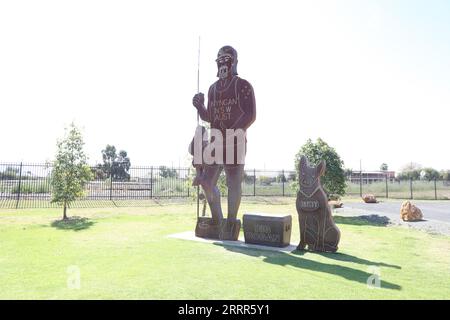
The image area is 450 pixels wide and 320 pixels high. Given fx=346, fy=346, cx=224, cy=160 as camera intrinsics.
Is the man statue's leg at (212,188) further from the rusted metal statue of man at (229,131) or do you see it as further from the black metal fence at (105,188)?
the black metal fence at (105,188)

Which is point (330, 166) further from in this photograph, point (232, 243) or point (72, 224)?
point (72, 224)

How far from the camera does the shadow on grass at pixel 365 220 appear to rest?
12.1 meters

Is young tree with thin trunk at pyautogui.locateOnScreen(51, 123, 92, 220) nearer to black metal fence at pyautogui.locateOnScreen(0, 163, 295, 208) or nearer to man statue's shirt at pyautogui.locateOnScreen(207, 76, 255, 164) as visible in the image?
black metal fence at pyautogui.locateOnScreen(0, 163, 295, 208)

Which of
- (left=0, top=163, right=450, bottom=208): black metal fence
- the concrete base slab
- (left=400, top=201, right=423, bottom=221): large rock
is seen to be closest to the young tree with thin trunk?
(left=0, top=163, right=450, bottom=208): black metal fence

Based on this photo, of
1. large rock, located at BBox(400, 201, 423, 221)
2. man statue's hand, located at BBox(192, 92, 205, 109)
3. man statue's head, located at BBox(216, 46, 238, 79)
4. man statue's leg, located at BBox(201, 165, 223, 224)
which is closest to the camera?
man statue's head, located at BBox(216, 46, 238, 79)

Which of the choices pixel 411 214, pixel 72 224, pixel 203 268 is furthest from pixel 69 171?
pixel 411 214

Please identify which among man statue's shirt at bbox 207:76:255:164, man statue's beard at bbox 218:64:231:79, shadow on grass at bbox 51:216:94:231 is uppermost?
man statue's beard at bbox 218:64:231:79

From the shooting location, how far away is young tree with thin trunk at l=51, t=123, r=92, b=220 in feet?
41.9

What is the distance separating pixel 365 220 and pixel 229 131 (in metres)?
7.76

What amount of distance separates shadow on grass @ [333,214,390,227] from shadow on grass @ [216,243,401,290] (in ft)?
20.3

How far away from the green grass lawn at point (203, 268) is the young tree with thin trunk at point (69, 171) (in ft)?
13.5

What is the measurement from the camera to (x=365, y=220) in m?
13.0
